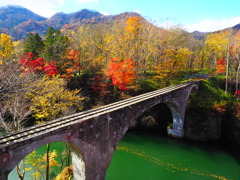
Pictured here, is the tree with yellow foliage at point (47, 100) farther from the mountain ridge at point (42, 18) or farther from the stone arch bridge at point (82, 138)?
the mountain ridge at point (42, 18)

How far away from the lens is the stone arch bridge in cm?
511

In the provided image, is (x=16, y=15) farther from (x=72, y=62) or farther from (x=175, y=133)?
(x=175, y=133)

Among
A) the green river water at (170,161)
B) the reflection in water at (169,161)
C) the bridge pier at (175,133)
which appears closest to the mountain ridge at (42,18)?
the bridge pier at (175,133)

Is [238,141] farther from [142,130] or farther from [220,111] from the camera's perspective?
[142,130]

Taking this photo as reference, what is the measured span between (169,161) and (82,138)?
11.6 metres

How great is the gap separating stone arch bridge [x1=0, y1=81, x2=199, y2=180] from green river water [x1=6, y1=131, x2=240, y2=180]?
5.14 meters

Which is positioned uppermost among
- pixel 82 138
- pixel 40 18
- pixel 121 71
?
pixel 40 18

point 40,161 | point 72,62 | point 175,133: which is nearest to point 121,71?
point 72,62

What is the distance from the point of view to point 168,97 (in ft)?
49.5

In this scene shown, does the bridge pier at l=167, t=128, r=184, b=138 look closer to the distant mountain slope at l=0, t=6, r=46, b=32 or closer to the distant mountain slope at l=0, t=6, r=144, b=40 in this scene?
the distant mountain slope at l=0, t=6, r=144, b=40

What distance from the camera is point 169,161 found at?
49.6 ft

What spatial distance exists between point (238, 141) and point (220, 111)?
3.92m

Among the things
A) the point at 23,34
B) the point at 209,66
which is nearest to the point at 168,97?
the point at 209,66

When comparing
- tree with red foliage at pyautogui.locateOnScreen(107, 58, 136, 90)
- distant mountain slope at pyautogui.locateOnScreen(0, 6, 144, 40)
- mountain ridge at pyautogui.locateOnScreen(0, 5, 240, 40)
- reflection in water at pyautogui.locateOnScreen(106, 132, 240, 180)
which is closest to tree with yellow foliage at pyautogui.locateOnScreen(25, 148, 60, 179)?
reflection in water at pyautogui.locateOnScreen(106, 132, 240, 180)
